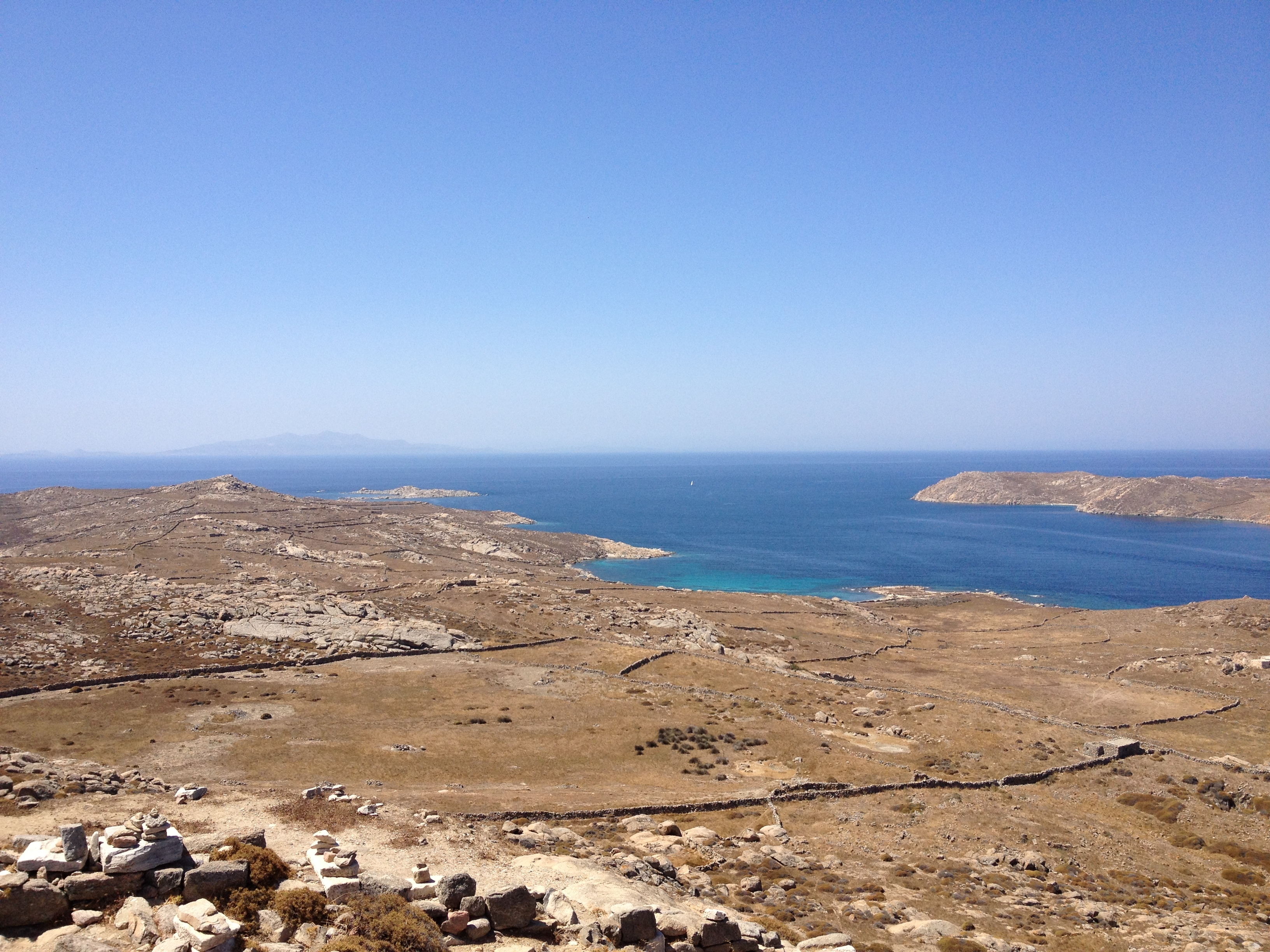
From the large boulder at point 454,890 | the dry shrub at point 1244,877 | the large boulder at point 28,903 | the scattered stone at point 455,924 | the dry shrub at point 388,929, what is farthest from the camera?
the dry shrub at point 1244,877

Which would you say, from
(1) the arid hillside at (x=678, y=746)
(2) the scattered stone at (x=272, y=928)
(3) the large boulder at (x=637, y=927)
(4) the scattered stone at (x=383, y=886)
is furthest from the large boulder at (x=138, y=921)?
(3) the large boulder at (x=637, y=927)

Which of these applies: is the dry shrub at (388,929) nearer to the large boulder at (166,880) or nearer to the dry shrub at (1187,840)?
the large boulder at (166,880)

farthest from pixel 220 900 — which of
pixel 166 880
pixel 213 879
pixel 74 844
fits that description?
pixel 74 844

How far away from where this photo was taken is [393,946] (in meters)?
13.3

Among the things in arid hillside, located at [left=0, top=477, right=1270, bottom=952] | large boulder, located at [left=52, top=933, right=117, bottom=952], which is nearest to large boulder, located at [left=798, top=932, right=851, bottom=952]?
arid hillside, located at [left=0, top=477, right=1270, bottom=952]

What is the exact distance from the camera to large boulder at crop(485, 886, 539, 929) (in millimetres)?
15242

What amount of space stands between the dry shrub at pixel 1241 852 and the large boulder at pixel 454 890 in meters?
28.4

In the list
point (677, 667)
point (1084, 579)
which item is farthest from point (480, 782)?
point (1084, 579)

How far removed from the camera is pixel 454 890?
15.6 m

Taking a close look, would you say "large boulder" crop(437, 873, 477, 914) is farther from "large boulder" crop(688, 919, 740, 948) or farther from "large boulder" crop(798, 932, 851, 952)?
"large boulder" crop(798, 932, 851, 952)

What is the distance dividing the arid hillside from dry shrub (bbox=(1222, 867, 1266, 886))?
10 cm

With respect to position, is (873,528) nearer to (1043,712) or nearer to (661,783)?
(1043,712)

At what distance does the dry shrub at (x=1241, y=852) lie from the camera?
1033 inches

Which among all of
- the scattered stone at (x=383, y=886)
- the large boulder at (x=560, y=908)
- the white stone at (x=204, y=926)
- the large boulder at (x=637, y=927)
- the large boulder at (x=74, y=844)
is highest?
the large boulder at (x=74, y=844)
